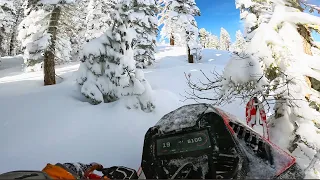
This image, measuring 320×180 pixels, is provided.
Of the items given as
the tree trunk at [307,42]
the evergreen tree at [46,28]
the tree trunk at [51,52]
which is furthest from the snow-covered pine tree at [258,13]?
the tree trunk at [51,52]

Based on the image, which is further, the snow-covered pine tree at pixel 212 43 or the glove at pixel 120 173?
the snow-covered pine tree at pixel 212 43

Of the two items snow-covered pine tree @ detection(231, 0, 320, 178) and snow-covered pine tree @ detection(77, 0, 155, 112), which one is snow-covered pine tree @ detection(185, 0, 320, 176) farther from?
snow-covered pine tree @ detection(77, 0, 155, 112)

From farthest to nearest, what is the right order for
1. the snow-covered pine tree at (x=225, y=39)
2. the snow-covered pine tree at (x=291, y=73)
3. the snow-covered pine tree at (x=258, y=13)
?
1. the snow-covered pine tree at (x=225, y=39)
2. the snow-covered pine tree at (x=258, y=13)
3. the snow-covered pine tree at (x=291, y=73)

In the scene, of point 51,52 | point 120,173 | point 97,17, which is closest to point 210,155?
point 120,173

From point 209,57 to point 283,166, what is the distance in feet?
104

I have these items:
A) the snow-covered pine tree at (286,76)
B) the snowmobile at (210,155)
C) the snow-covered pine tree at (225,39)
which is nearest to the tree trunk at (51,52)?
the snow-covered pine tree at (286,76)

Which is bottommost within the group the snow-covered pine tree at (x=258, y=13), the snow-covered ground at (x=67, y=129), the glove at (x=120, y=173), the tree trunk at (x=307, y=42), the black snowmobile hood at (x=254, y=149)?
the snow-covered ground at (x=67, y=129)

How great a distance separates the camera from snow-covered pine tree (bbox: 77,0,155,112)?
9.33 meters

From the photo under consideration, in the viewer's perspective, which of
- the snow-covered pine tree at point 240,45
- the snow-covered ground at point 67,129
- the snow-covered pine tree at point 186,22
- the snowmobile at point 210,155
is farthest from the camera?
the snow-covered pine tree at point 186,22

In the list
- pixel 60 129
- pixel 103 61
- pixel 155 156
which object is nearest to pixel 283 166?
pixel 155 156

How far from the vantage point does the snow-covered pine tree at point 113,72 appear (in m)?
9.33

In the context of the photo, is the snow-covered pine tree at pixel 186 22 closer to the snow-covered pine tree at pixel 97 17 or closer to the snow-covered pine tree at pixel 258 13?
the snow-covered pine tree at pixel 97 17

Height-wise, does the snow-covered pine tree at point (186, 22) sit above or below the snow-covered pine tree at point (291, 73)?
above

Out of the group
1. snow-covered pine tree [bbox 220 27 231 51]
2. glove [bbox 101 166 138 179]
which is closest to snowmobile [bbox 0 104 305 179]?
glove [bbox 101 166 138 179]
